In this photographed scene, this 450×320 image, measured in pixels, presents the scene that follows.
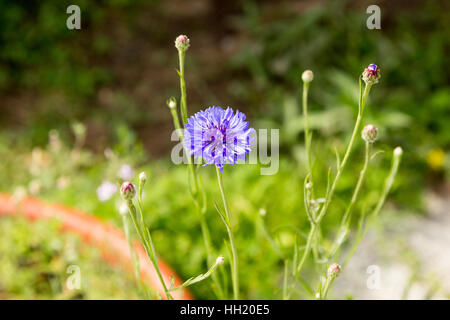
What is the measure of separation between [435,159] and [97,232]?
1.15 metres

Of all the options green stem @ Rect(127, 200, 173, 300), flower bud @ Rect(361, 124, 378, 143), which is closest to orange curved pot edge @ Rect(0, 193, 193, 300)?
green stem @ Rect(127, 200, 173, 300)

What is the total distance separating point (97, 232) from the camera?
94 centimetres

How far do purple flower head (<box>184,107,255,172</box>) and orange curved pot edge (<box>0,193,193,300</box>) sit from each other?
40cm

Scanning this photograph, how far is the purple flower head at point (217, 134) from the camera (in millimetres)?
449

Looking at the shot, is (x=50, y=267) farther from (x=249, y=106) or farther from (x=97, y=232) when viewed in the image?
(x=249, y=106)

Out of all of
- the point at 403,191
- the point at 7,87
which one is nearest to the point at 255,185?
the point at 403,191

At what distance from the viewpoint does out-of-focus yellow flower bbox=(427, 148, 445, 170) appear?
154 centimetres

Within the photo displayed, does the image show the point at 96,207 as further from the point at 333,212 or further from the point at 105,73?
the point at 105,73

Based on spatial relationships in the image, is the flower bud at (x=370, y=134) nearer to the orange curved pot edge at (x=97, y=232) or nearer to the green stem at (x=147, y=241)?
the green stem at (x=147, y=241)
